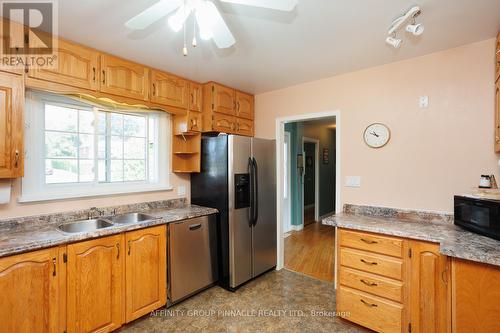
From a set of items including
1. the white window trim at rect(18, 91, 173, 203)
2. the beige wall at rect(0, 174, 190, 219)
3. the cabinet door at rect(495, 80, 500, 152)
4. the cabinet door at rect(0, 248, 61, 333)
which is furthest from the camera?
the white window trim at rect(18, 91, 173, 203)

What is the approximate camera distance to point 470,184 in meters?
2.03

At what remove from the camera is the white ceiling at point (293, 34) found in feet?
5.12

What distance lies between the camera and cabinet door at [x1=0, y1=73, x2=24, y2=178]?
5.51 feet

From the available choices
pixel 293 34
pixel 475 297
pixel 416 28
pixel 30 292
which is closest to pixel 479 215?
pixel 475 297

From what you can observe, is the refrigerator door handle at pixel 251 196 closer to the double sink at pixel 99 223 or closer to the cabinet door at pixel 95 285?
the double sink at pixel 99 223

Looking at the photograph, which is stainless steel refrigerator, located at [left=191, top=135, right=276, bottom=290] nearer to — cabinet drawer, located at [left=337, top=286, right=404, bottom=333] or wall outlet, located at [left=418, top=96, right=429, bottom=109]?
cabinet drawer, located at [left=337, top=286, right=404, bottom=333]

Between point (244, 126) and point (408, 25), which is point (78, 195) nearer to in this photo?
point (244, 126)

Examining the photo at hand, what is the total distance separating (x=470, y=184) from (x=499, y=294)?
3.17 feet

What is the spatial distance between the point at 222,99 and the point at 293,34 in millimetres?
1341

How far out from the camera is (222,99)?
9.89ft

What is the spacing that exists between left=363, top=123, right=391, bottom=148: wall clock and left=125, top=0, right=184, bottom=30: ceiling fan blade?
6.77ft

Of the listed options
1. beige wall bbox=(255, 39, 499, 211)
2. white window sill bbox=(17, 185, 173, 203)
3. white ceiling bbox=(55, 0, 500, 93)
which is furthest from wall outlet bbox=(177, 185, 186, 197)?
beige wall bbox=(255, 39, 499, 211)

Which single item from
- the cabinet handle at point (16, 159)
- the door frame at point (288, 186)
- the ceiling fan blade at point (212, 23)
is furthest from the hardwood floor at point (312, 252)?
the cabinet handle at point (16, 159)

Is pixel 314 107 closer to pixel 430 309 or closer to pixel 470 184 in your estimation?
pixel 470 184
